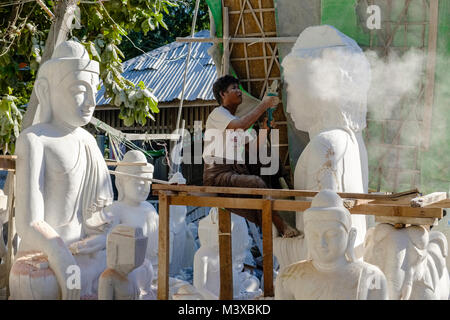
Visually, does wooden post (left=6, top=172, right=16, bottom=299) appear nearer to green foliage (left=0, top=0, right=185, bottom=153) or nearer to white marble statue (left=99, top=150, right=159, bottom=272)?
white marble statue (left=99, top=150, right=159, bottom=272)

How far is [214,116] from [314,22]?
1.51m

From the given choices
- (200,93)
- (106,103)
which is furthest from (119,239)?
(106,103)

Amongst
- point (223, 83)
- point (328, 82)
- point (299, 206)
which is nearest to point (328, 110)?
point (328, 82)

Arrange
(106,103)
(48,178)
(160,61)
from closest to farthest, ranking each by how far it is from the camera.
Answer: (48,178)
(106,103)
(160,61)

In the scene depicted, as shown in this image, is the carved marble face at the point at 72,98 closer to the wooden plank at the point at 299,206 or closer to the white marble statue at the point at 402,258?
the wooden plank at the point at 299,206

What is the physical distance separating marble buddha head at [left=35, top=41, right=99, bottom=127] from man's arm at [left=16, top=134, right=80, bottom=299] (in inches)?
13.4

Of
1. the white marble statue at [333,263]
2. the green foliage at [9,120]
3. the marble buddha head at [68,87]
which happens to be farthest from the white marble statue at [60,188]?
the green foliage at [9,120]

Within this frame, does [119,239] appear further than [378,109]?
No

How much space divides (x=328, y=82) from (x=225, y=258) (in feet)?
5.71

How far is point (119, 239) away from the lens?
4.28 meters

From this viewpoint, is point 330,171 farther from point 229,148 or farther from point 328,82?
point 229,148

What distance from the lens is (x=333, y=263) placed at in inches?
144
